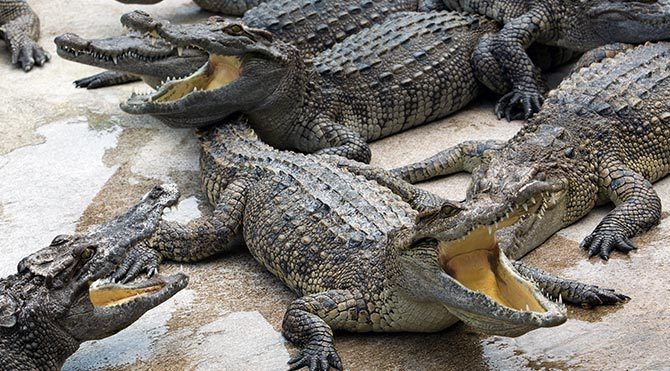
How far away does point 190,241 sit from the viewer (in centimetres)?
502

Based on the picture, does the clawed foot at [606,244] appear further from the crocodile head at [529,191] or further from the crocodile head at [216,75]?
the crocodile head at [216,75]

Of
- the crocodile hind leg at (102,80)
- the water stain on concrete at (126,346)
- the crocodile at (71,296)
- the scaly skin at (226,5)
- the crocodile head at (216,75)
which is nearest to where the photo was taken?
the crocodile at (71,296)

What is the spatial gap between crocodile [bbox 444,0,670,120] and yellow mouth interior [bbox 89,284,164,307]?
303cm

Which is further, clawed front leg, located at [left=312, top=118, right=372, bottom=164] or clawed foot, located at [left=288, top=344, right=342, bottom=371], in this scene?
clawed front leg, located at [left=312, top=118, right=372, bottom=164]

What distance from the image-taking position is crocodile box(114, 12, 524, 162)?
591cm

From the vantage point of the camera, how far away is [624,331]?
13.5 feet

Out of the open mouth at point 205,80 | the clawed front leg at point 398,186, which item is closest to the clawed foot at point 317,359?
the clawed front leg at point 398,186

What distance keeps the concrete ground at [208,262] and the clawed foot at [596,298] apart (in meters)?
0.04

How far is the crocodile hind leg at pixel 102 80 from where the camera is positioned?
7.19m

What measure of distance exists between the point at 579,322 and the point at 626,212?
0.91m

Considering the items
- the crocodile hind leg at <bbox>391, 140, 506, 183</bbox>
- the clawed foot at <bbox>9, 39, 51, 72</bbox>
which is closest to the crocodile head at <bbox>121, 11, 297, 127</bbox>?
the crocodile hind leg at <bbox>391, 140, 506, 183</bbox>

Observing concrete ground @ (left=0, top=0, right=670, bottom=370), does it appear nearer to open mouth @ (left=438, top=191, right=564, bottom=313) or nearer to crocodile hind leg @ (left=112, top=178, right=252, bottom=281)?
crocodile hind leg @ (left=112, top=178, right=252, bottom=281)

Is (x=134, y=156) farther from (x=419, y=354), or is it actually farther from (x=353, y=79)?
(x=419, y=354)

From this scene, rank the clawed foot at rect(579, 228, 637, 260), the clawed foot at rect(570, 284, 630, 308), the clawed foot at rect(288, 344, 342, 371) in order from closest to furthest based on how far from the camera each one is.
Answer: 1. the clawed foot at rect(288, 344, 342, 371)
2. the clawed foot at rect(570, 284, 630, 308)
3. the clawed foot at rect(579, 228, 637, 260)
